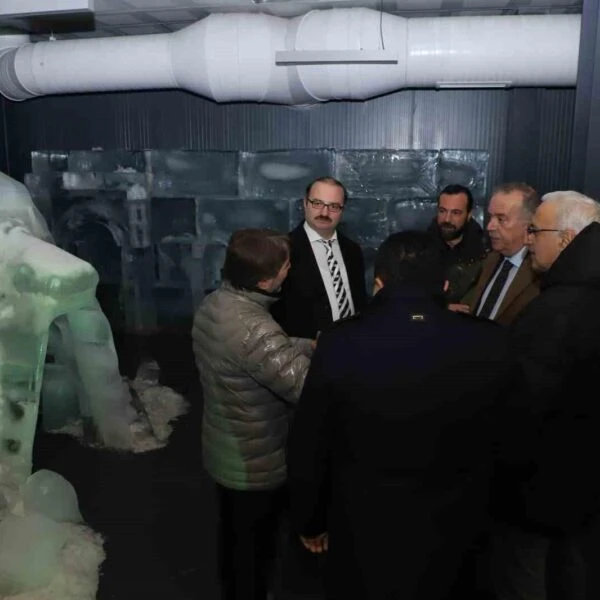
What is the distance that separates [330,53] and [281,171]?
5.10 ft

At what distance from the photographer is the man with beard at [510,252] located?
2.01 meters

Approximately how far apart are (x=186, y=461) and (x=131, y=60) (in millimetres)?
2388

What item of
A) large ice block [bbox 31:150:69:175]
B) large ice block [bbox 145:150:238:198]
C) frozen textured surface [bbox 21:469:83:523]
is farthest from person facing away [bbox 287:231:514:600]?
large ice block [bbox 31:150:69:175]

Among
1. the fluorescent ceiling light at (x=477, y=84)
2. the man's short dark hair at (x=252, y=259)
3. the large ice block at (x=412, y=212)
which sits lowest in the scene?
the large ice block at (x=412, y=212)

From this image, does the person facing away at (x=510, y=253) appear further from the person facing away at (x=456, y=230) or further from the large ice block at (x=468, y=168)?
the large ice block at (x=468, y=168)

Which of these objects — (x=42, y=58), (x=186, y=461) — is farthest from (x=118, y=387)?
(x=42, y=58)

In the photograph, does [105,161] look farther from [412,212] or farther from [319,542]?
[319,542]

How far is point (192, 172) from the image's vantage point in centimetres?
463

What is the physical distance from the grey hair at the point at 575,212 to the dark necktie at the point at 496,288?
22.5 inches

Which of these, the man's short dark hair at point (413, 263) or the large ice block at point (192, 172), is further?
the large ice block at point (192, 172)

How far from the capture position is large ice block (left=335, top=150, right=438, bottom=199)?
4.29 metres

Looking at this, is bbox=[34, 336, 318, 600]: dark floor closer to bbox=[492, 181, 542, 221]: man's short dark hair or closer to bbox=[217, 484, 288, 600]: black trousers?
bbox=[217, 484, 288, 600]: black trousers

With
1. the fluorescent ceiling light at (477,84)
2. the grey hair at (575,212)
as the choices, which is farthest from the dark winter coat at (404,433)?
the fluorescent ceiling light at (477,84)

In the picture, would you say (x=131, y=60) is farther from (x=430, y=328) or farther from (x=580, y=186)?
(x=430, y=328)
